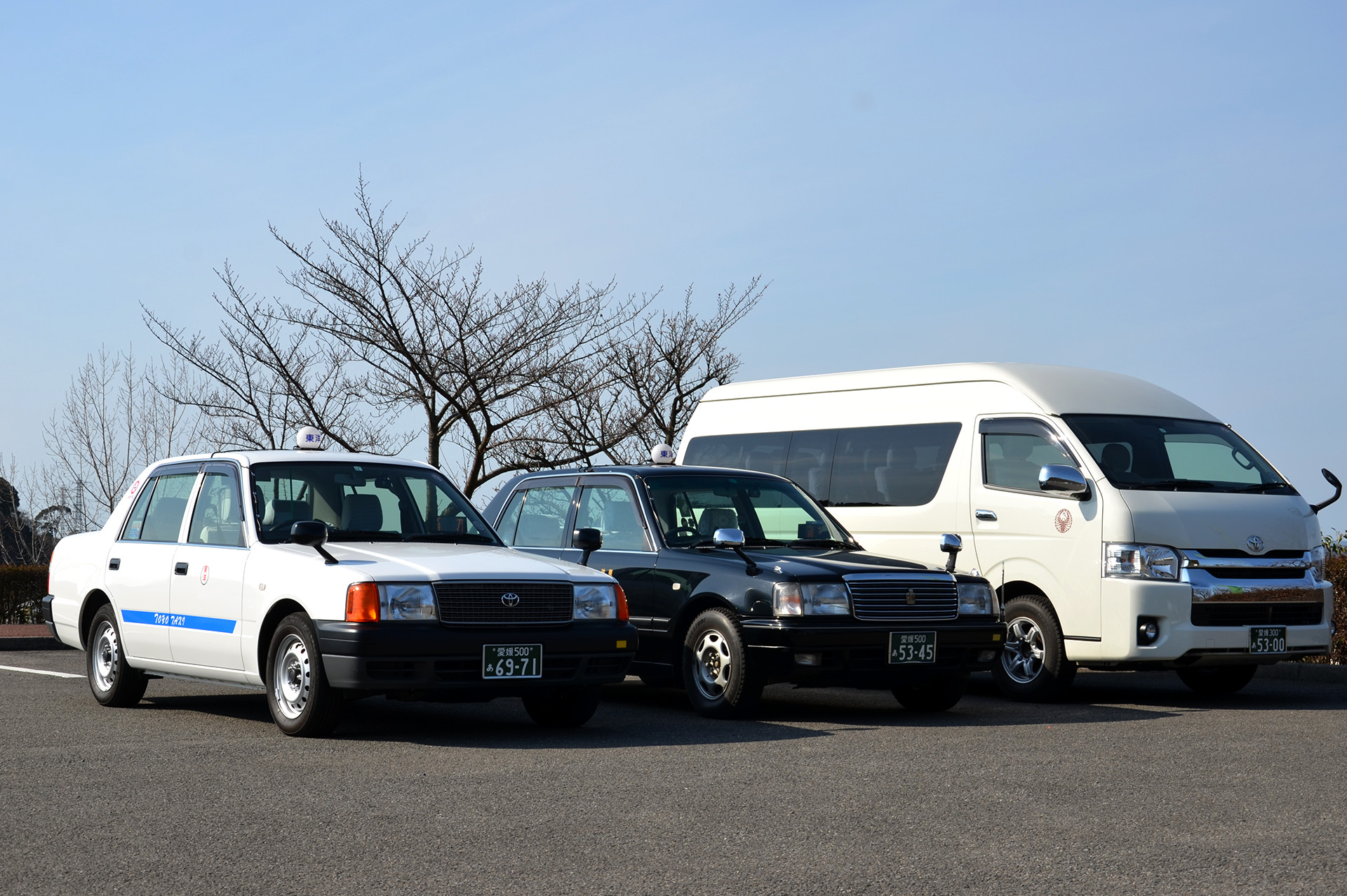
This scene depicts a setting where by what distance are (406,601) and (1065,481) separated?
5327 mm

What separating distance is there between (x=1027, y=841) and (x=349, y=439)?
2049 cm

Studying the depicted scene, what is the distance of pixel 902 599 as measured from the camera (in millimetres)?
9805

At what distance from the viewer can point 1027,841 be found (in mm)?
5695

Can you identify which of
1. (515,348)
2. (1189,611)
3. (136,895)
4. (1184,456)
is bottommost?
(136,895)

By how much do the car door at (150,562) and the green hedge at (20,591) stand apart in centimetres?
1328

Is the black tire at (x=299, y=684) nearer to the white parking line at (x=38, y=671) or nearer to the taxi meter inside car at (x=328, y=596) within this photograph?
the taxi meter inside car at (x=328, y=596)

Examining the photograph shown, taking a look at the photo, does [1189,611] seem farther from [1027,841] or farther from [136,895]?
[136,895]

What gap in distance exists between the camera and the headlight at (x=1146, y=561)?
11000 millimetres

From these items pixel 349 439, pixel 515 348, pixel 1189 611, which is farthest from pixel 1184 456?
pixel 349 439

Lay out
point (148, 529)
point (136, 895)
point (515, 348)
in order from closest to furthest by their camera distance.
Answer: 1. point (136, 895)
2. point (148, 529)
3. point (515, 348)

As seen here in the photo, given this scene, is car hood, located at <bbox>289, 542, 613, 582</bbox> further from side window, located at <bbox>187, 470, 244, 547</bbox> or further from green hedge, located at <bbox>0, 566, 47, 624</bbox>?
green hedge, located at <bbox>0, 566, 47, 624</bbox>

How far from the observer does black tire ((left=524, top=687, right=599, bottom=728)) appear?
30.1 feet

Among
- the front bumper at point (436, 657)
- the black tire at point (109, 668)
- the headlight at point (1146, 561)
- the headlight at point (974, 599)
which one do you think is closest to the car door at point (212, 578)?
the black tire at point (109, 668)

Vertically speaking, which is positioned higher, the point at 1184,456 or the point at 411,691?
the point at 1184,456
